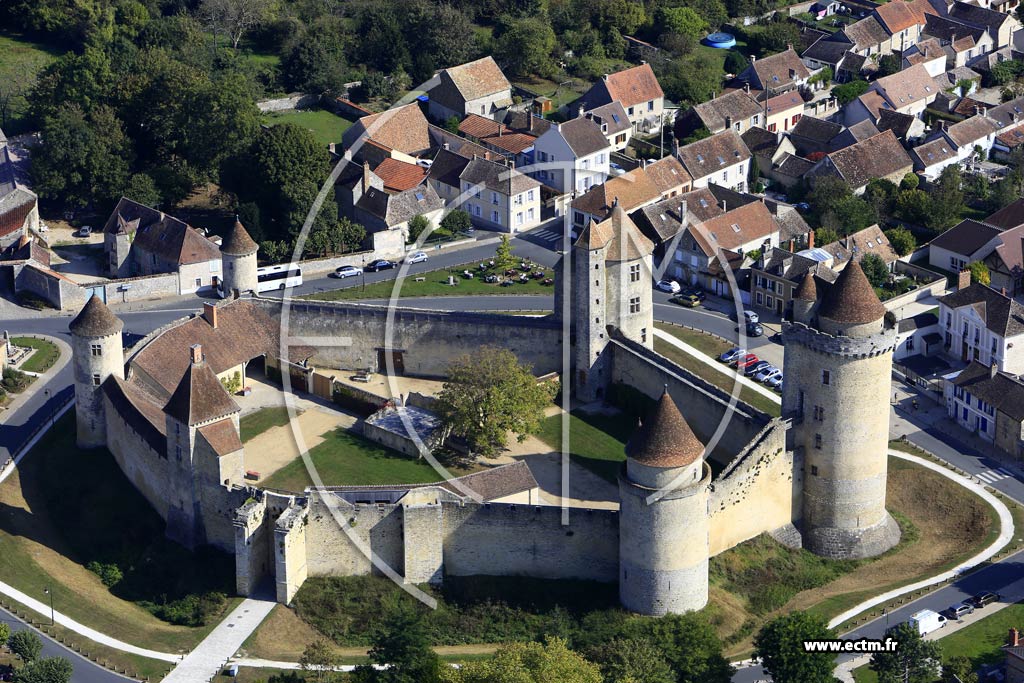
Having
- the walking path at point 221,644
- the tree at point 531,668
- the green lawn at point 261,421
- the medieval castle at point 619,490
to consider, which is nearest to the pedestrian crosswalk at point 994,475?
the medieval castle at point 619,490

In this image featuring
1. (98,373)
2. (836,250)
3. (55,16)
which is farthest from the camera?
(55,16)

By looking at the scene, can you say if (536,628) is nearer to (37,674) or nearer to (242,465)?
(242,465)

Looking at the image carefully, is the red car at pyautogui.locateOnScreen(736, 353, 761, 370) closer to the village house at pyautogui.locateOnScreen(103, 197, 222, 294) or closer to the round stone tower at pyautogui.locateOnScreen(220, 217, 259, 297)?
the round stone tower at pyautogui.locateOnScreen(220, 217, 259, 297)

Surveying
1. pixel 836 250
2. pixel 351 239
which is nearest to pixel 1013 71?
pixel 836 250

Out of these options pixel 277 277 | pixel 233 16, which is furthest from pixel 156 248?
pixel 233 16

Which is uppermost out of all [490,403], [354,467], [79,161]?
[79,161]

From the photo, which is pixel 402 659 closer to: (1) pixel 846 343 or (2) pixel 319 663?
(2) pixel 319 663

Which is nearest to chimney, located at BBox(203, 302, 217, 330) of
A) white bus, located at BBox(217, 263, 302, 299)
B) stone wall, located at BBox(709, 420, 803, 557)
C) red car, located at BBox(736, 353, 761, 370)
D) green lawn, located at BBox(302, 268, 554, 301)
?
white bus, located at BBox(217, 263, 302, 299)
